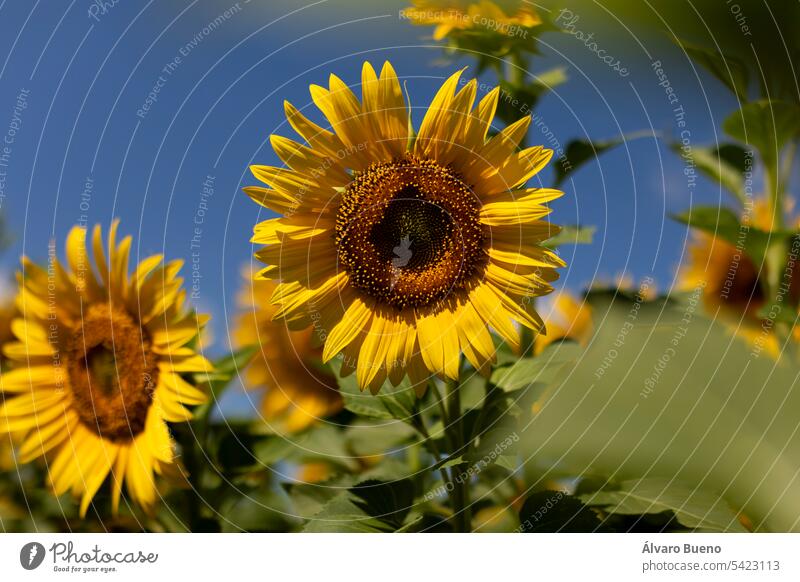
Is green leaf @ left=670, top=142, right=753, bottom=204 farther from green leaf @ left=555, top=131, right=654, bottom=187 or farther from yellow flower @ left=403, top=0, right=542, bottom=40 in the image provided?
yellow flower @ left=403, top=0, right=542, bottom=40

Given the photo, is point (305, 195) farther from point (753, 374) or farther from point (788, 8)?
point (788, 8)

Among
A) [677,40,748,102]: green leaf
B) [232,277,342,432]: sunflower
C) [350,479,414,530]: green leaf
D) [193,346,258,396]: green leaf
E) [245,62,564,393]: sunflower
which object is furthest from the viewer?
[232,277,342,432]: sunflower

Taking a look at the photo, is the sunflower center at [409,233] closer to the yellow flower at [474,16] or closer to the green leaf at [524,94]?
the green leaf at [524,94]

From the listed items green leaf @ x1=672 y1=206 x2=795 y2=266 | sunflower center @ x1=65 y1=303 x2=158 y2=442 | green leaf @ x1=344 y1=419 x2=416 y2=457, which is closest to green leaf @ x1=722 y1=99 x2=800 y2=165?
green leaf @ x1=672 y1=206 x2=795 y2=266

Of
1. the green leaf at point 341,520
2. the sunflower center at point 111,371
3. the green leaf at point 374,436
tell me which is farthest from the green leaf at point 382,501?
the sunflower center at point 111,371

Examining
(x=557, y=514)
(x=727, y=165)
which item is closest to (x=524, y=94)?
(x=727, y=165)

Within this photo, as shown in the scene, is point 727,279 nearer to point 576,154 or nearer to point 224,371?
point 576,154
